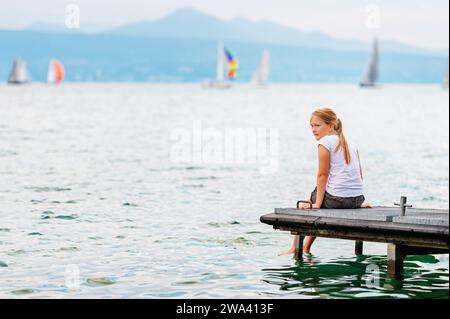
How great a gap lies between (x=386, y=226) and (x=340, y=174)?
3.91 ft

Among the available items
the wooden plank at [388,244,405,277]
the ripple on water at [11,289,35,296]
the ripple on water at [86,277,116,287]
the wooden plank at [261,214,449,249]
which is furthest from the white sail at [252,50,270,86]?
the ripple on water at [11,289,35,296]

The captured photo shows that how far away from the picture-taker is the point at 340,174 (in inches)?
452

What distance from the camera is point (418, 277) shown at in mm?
11680

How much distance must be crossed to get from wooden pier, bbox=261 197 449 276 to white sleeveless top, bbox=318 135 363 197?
0.27 metres

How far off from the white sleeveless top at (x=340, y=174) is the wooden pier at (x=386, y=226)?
27cm

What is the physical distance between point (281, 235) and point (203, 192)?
6.71m

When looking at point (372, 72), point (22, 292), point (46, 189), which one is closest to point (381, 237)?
point (22, 292)

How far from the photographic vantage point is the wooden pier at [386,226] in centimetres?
1018
